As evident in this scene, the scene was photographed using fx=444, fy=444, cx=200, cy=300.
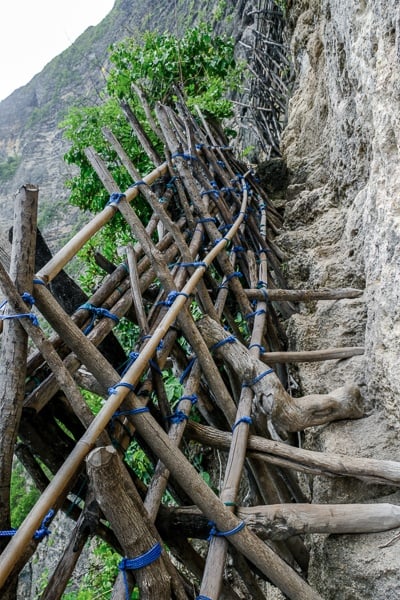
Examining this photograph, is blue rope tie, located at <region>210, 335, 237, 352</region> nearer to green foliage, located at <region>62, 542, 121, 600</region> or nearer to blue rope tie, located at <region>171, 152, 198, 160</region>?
blue rope tie, located at <region>171, 152, 198, 160</region>

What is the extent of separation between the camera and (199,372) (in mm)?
1331

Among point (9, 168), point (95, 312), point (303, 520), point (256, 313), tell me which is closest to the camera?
point (303, 520)

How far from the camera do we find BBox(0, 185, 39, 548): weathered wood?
2.68 feet

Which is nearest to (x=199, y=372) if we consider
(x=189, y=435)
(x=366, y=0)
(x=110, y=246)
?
(x=189, y=435)

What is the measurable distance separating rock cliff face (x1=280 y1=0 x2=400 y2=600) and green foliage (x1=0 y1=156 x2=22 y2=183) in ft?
57.6

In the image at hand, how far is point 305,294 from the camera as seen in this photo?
1863mm

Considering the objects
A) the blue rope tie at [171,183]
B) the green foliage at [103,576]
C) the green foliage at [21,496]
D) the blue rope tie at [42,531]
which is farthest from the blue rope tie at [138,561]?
the green foliage at [21,496]

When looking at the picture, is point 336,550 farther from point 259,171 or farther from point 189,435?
point 259,171

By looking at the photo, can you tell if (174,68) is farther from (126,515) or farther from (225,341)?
(126,515)

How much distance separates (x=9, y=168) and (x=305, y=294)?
18.8 metres

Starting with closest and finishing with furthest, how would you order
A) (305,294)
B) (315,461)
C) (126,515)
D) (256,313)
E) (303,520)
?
(126,515) < (303,520) < (315,461) < (256,313) < (305,294)

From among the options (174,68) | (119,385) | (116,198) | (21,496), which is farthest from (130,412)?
(21,496)

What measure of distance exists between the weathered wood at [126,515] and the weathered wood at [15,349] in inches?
7.8

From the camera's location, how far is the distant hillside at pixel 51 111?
585 inches
